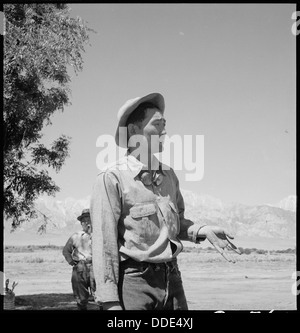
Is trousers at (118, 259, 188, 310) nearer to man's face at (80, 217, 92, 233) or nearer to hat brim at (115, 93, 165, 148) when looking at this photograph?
hat brim at (115, 93, 165, 148)

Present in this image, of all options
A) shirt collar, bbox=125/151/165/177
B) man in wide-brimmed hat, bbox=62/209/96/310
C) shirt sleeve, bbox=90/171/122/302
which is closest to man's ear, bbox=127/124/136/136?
shirt collar, bbox=125/151/165/177

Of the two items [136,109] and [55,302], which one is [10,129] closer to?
[55,302]

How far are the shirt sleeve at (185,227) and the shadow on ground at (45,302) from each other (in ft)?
27.9

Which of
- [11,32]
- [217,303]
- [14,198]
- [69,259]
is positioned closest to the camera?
[69,259]

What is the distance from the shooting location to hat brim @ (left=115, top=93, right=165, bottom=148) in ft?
7.81

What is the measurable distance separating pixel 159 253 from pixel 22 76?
8.57 m

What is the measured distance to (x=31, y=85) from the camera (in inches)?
405

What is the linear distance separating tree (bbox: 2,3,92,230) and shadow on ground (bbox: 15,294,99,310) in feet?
5.84

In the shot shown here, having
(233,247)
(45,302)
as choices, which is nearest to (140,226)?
(233,247)

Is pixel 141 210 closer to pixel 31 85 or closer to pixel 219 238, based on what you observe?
pixel 219 238

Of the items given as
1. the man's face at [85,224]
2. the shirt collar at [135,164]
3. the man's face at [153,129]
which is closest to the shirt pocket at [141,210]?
the shirt collar at [135,164]

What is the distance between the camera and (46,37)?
1054cm

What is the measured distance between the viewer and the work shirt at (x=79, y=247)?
831 cm
